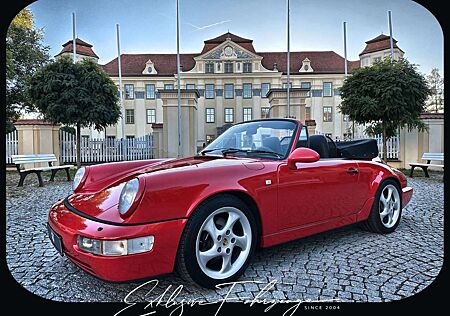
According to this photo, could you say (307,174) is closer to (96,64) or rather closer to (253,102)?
(96,64)

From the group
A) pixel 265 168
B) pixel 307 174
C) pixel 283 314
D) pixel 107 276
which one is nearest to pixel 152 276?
pixel 107 276

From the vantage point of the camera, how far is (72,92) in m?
8.45

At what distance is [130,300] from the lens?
5.98 ft

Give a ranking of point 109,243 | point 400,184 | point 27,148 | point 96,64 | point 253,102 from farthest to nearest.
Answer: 1. point 253,102
2. point 27,148
3. point 96,64
4. point 400,184
5. point 109,243

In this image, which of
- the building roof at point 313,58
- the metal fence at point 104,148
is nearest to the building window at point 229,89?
the building roof at point 313,58

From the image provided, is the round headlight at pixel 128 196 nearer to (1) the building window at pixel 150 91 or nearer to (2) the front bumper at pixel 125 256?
(2) the front bumper at pixel 125 256

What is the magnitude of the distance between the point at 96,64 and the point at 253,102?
615 inches

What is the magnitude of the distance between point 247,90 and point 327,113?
7455mm

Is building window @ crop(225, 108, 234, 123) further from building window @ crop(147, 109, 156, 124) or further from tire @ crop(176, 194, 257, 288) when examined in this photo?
tire @ crop(176, 194, 257, 288)

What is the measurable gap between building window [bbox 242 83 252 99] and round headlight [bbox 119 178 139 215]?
73.3 ft

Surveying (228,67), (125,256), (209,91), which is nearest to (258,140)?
(125,256)

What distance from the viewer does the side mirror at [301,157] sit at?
2277mm

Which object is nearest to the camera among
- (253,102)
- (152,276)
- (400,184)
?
(152,276)

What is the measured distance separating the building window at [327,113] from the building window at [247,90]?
6.54 metres
